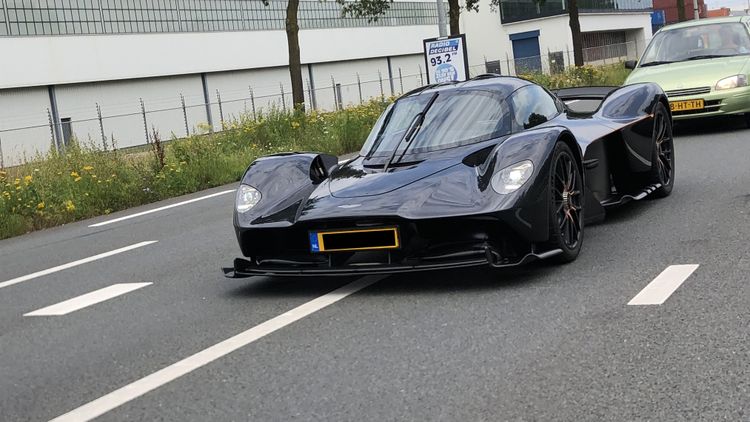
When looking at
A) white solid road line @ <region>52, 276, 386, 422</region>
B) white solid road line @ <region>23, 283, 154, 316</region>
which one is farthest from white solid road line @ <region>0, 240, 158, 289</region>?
white solid road line @ <region>52, 276, 386, 422</region>

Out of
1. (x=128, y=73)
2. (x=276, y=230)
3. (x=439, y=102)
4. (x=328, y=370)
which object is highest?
(x=128, y=73)

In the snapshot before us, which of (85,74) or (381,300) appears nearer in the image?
(381,300)

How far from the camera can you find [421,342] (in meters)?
4.89

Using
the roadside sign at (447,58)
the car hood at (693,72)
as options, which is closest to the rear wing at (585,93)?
the car hood at (693,72)

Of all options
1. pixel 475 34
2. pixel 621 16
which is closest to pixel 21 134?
pixel 475 34

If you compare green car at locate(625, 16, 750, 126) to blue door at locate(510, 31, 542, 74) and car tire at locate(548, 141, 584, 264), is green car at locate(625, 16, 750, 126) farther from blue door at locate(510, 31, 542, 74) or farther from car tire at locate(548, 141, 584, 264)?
blue door at locate(510, 31, 542, 74)

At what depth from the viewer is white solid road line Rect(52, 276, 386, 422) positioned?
4285 millimetres

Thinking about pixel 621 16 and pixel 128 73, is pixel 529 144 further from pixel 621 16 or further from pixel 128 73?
pixel 621 16

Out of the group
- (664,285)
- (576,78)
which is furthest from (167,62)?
(664,285)

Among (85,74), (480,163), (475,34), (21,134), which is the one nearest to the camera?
(480,163)

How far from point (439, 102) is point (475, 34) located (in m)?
71.6

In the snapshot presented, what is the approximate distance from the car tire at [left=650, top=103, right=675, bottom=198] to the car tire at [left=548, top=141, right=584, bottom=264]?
1.99 metres

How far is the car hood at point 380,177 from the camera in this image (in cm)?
621

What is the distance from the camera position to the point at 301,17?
183 feet
